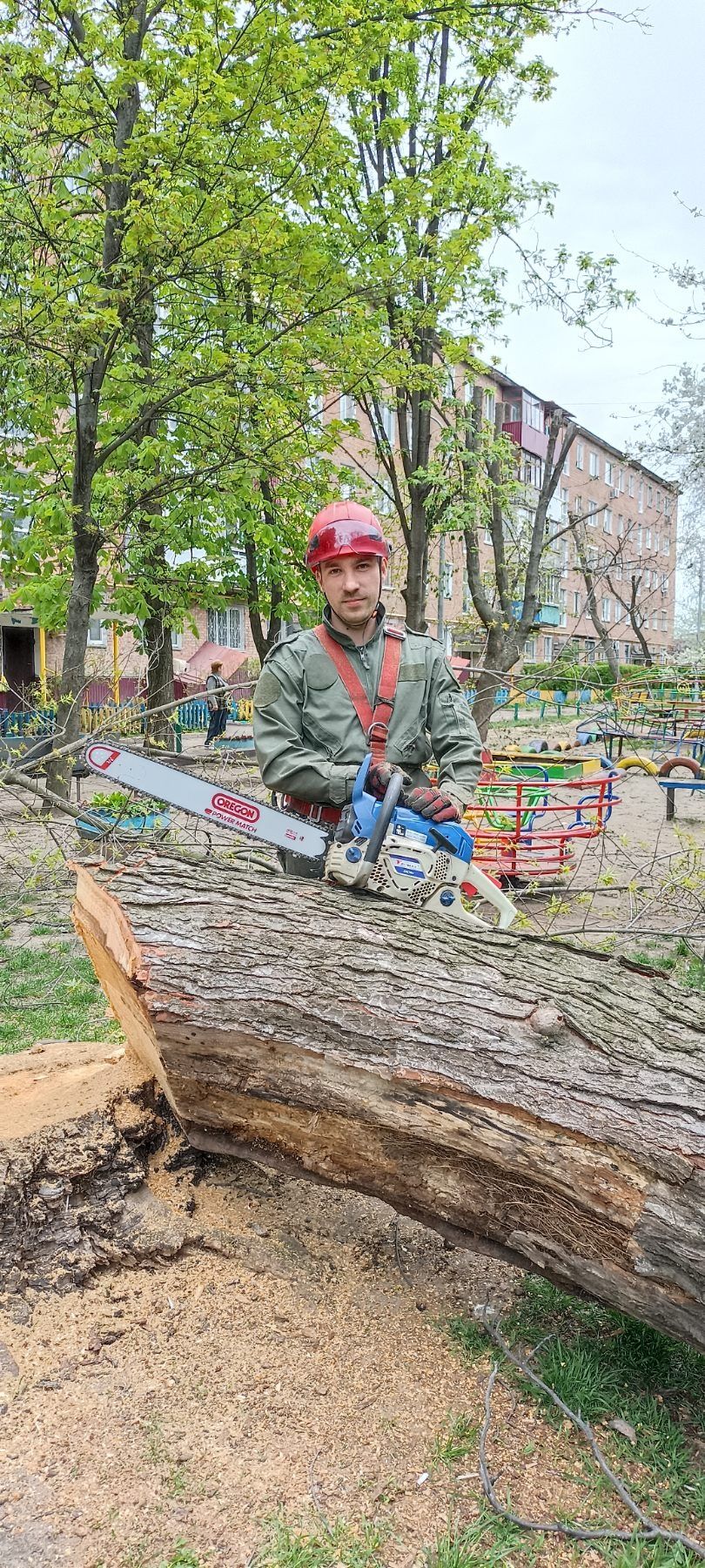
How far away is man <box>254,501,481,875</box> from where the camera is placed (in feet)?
9.21

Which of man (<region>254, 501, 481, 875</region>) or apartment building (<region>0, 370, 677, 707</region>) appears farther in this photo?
apartment building (<region>0, 370, 677, 707</region>)

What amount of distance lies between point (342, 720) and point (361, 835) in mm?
515

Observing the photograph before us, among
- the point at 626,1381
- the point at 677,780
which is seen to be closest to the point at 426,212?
the point at 677,780

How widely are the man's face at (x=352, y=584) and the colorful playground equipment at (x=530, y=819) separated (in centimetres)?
220

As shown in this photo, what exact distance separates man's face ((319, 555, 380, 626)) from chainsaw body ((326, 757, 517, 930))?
0.60m

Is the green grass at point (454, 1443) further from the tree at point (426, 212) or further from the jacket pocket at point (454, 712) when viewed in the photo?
the tree at point (426, 212)

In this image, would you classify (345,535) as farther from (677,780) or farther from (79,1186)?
(677,780)

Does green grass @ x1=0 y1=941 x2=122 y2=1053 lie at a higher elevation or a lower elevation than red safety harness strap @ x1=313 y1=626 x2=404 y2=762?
lower

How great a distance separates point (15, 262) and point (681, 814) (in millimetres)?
8529

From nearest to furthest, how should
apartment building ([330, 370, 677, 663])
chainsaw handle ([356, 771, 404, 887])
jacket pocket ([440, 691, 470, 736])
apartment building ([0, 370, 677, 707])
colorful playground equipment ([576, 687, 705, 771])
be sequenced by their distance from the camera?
chainsaw handle ([356, 771, 404, 887])
jacket pocket ([440, 691, 470, 736])
colorful playground equipment ([576, 687, 705, 771])
apartment building ([0, 370, 677, 707])
apartment building ([330, 370, 677, 663])

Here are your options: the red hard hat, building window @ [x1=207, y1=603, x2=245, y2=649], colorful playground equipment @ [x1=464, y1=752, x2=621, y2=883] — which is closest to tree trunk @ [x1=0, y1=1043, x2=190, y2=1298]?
the red hard hat

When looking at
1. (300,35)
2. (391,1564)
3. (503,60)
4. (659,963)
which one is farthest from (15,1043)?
(503,60)

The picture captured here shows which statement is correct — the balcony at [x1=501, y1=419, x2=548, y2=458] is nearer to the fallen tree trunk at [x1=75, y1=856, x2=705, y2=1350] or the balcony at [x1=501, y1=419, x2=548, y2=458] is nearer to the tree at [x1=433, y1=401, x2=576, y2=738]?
the tree at [x1=433, y1=401, x2=576, y2=738]

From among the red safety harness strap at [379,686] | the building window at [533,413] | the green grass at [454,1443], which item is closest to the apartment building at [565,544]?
the building window at [533,413]
